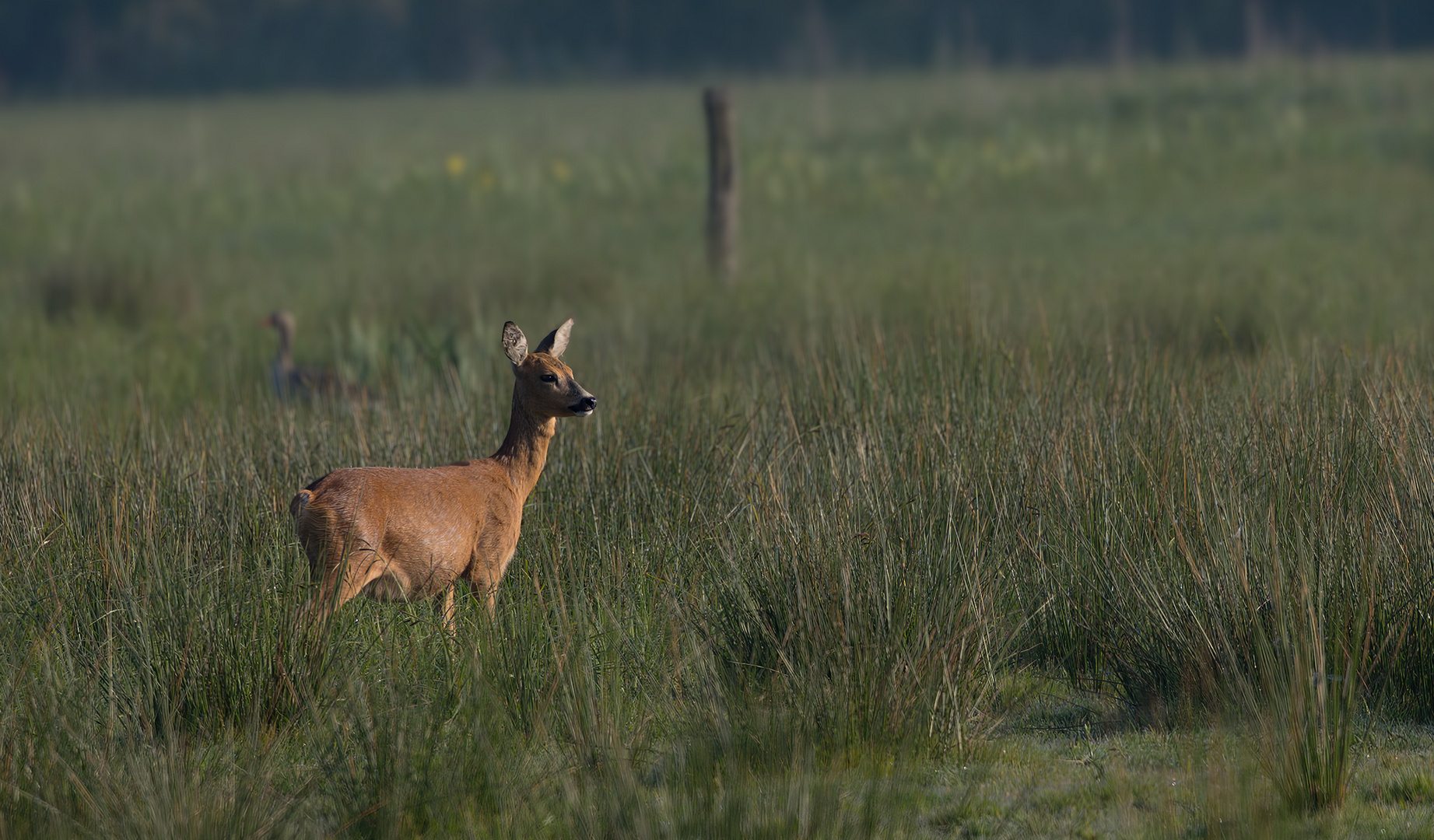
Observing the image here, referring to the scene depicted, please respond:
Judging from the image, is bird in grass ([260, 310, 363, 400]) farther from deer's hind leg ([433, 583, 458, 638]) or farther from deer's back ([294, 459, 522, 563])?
deer's back ([294, 459, 522, 563])

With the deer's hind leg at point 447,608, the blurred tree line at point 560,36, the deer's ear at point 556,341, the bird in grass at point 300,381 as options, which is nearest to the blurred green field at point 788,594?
the deer's hind leg at point 447,608

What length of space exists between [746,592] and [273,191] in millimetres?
25069

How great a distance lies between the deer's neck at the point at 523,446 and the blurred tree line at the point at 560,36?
246 ft

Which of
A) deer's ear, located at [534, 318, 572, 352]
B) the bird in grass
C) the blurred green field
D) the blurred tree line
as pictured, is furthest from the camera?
the blurred tree line

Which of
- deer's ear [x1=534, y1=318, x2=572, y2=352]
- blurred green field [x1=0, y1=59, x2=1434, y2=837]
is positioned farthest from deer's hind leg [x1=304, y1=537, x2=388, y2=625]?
deer's ear [x1=534, y1=318, x2=572, y2=352]

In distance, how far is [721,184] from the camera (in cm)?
1271

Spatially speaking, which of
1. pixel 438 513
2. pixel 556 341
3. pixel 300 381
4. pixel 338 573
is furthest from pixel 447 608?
pixel 300 381

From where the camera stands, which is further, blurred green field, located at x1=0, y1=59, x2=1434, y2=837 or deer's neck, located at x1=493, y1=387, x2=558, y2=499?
deer's neck, located at x1=493, y1=387, x2=558, y2=499

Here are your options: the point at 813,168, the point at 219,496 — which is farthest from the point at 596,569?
the point at 813,168

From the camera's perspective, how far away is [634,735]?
3723 mm

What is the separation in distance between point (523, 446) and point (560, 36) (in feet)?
293

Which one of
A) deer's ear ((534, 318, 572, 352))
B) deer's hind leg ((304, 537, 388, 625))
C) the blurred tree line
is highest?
the blurred tree line

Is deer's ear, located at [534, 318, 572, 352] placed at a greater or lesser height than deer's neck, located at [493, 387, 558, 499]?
greater

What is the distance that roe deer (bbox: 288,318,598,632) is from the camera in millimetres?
3975
